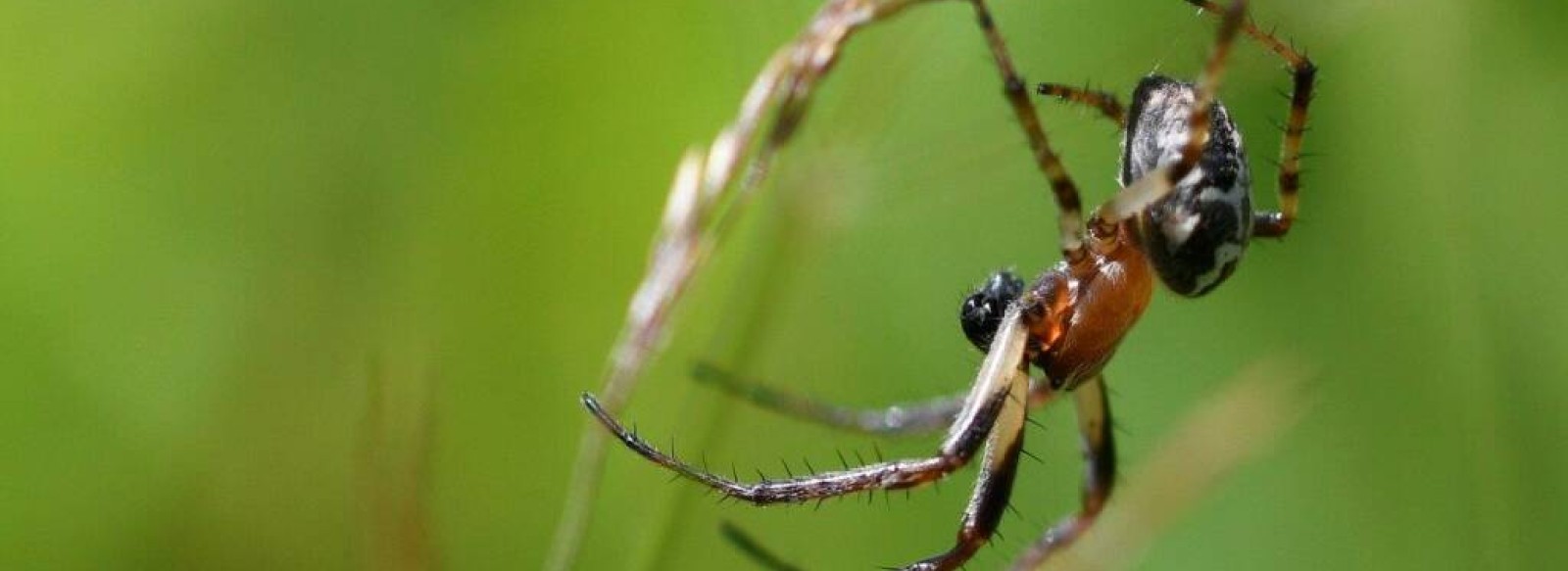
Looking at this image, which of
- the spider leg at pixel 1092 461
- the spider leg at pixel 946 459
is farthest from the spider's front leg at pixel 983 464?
the spider leg at pixel 1092 461

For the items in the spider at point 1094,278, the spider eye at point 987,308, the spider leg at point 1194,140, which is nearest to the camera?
the spider leg at point 1194,140

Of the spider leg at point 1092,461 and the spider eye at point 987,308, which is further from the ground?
the spider eye at point 987,308

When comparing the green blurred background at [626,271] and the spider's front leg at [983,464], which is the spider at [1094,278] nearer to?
the spider's front leg at [983,464]

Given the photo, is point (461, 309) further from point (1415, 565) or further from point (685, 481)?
point (1415, 565)

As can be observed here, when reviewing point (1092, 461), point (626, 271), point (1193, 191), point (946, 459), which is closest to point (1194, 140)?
point (1193, 191)

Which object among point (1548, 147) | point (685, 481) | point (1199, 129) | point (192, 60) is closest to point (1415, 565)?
point (1548, 147)
